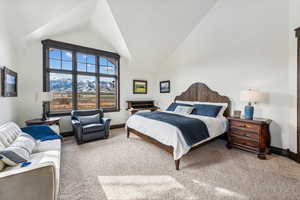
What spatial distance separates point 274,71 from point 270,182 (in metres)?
2.19

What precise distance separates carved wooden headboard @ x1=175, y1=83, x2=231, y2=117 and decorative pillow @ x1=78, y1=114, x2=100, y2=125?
281 cm

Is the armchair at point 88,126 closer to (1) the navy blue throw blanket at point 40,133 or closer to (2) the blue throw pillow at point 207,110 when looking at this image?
(1) the navy blue throw blanket at point 40,133

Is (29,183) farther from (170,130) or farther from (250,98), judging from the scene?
(250,98)

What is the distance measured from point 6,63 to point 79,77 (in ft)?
5.82

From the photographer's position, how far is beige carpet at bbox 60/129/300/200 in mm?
1715

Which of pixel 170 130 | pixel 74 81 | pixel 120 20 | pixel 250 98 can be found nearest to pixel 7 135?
pixel 170 130

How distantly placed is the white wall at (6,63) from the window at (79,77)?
808 mm

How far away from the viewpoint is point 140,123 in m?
3.24

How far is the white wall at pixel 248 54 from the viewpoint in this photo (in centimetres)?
275

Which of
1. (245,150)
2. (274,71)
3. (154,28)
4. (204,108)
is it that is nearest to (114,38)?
(154,28)

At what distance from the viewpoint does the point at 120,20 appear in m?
3.39

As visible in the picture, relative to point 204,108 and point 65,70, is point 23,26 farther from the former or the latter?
point 204,108

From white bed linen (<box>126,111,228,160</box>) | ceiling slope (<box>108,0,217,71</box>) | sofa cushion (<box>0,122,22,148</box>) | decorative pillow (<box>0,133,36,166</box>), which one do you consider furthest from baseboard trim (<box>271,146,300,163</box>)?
sofa cushion (<box>0,122,22,148</box>)

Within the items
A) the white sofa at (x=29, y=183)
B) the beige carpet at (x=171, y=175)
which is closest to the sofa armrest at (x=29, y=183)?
the white sofa at (x=29, y=183)
